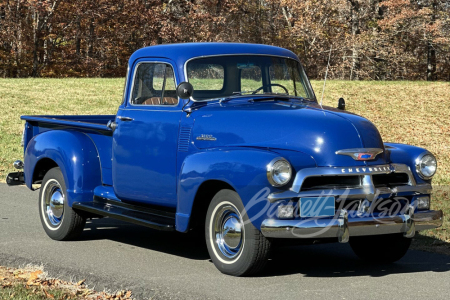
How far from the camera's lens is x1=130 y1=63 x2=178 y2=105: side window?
23.4ft

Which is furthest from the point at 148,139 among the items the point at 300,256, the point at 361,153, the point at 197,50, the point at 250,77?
the point at 361,153

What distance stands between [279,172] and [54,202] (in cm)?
332

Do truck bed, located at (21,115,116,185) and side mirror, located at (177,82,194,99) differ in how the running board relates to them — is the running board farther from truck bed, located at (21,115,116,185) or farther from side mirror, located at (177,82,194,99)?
side mirror, located at (177,82,194,99)

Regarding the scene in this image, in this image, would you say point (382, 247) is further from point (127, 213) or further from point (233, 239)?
point (127, 213)

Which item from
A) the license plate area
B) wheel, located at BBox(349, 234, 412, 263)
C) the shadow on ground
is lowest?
the shadow on ground

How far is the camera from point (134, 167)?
23.6ft

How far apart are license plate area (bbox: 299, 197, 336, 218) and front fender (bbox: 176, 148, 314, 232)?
0.25 metres

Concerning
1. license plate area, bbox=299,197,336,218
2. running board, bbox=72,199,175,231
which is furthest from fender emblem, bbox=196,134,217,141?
license plate area, bbox=299,197,336,218

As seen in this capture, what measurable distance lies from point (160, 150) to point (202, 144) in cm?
55

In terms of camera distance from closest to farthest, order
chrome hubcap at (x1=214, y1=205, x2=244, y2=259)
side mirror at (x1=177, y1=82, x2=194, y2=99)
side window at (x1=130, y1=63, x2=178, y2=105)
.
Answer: chrome hubcap at (x1=214, y1=205, x2=244, y2=259)
side mirror at (x1=177, y1=82, x2=194, y2=99)
side window at (x1=130, y1=63, x2=178, y2=105)

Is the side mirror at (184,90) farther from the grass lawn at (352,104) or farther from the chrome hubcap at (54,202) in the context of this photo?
the grass lawn at (352,104)

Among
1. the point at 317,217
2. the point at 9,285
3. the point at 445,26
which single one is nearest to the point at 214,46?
the point at 317,217

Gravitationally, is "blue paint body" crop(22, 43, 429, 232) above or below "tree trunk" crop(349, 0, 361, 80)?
below

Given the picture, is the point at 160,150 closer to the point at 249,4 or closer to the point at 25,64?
the point at 25,64
